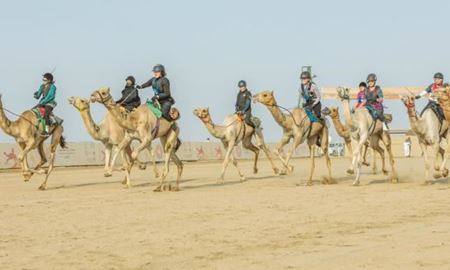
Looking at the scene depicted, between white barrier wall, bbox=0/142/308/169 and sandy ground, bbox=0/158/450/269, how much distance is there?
19805 mm

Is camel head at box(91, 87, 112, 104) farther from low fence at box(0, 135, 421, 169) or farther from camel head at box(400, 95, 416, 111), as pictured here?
low fence at box(0, 135, 421, 169)

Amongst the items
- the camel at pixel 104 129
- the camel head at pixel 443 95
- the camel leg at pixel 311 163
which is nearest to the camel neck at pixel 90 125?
the camel at pixel 104 129

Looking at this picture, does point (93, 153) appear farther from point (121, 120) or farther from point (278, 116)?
point (121, 120)

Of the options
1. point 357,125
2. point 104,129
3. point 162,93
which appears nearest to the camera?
point 162,93

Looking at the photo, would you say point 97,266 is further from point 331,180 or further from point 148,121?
point 331,180

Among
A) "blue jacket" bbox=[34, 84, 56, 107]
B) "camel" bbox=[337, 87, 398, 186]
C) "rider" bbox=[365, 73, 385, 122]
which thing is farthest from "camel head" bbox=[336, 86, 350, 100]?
"blue jacket" bbox=[34, 84, 56, 107]

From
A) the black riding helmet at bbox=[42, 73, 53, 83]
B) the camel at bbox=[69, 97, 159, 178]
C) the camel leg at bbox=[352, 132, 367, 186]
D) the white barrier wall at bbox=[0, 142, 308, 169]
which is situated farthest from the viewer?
the white barrier wall at bbox=[0, 142, 308, 169]

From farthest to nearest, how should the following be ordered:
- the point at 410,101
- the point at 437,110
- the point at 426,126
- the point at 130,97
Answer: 1. the point at 130,97
2. the point at 437,110
3. the point at 426,126
4. the point at 410,101

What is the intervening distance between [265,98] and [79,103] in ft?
18.4

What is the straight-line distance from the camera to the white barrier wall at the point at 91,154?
1657 inches

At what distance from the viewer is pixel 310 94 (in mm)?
24047

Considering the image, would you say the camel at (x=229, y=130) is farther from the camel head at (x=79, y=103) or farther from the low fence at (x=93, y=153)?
the low fence at (x=93, y=153)

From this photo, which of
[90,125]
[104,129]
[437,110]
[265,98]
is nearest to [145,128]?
[265,98]

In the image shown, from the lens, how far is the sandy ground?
10.5 m
